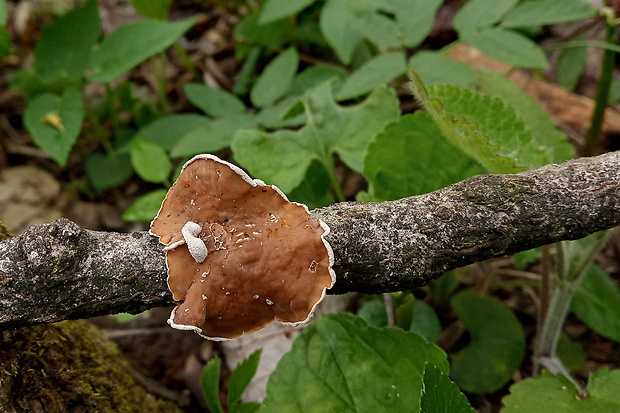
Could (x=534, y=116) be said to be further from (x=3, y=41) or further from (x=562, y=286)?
(x=3, y=41)

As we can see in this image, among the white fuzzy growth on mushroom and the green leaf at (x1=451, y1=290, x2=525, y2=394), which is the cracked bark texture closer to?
the white fuzzy growth on mushroom

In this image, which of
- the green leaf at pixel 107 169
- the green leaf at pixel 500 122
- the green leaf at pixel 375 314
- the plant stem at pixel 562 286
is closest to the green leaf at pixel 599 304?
the plant stem at pixel 562 286

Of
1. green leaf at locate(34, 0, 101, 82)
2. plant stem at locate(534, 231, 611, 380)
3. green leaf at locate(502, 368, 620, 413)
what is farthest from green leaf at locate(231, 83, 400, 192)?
green leaf at locate(34, 0, 101, 82)

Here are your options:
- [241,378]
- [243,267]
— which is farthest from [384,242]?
[241,378]

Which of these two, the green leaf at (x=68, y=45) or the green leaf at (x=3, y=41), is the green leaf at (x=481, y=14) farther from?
the green leaf at (x=3, y=41)

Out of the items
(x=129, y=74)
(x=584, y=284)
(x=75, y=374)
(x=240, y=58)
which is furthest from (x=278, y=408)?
(x=129, y=74)

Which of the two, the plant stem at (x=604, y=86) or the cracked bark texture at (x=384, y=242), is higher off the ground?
the cracked bark texture at (x=384, y=242)
